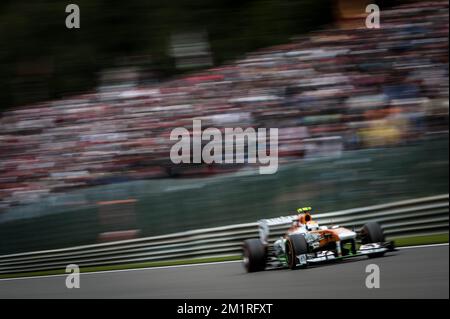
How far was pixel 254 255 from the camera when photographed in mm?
5930

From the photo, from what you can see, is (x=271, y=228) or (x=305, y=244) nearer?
(x=305, y=244)

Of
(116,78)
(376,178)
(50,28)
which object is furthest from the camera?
(50,28)

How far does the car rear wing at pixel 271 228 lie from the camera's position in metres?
6.08

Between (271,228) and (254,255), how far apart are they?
40cm

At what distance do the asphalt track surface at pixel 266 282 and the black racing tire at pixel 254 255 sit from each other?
0.08 meters

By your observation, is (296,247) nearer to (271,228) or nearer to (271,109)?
A: (271,228)

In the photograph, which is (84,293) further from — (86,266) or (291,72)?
(291,72)

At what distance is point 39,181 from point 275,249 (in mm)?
3086

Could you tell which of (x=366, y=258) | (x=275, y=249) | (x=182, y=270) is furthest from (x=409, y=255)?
(x=182, y=270)

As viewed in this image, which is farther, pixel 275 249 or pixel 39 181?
pixel 39 181

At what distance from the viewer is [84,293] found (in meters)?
5.61

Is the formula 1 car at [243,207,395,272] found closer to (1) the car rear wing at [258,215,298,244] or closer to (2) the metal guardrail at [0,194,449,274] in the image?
(1) the car rear wing at [258,215,298,244]

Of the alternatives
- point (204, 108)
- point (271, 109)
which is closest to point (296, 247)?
point (271, 109)

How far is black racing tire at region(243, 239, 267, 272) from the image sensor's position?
19.4 ft
